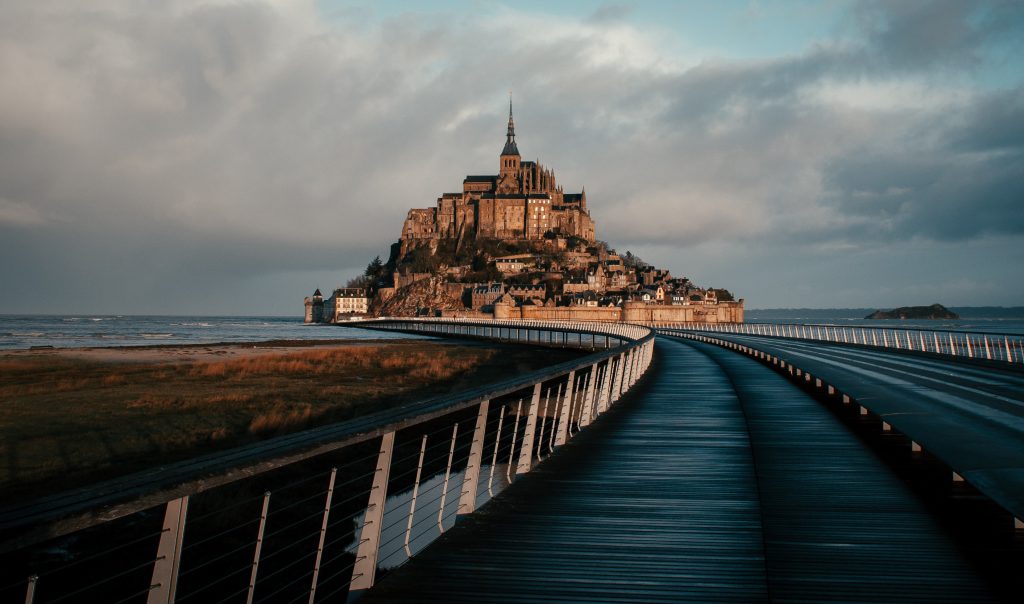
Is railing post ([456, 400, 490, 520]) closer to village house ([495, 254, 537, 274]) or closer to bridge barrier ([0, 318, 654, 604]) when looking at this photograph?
bridge barrier ([0, 318, 654, 604])

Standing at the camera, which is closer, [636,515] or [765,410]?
[636,515]

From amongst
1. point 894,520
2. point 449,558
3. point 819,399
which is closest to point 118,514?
point 449,558

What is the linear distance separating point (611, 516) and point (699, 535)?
0.79 meters

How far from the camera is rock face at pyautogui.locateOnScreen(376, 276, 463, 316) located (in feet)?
541

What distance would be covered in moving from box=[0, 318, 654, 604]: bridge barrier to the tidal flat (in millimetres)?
3741

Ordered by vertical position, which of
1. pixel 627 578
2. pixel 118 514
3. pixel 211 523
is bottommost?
pixel 211 523

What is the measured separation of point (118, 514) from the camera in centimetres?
280

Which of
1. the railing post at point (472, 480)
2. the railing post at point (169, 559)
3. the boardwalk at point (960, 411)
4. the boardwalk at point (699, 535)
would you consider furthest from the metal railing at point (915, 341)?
the railing post at point (169, 559)

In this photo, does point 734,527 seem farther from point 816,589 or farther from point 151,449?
point 151,449

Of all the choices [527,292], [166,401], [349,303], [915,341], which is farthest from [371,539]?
[349,303]

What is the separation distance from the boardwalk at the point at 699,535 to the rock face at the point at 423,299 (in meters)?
152

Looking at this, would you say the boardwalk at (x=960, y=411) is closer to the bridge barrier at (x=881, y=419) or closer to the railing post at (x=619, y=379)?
the bridge barrier at (x=881, y=419)

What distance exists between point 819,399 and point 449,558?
1255 centimetres

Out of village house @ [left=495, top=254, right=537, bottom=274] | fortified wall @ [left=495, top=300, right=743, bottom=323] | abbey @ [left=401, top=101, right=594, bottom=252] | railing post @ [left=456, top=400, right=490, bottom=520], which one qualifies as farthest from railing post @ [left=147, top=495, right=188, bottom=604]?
abbey @ [left=401, top=101, right=594, bottom=252]
